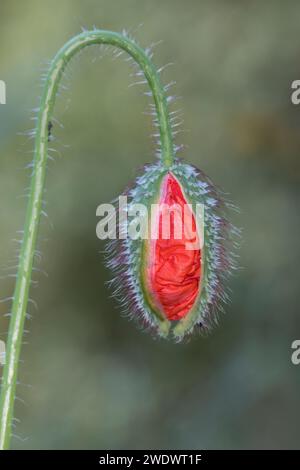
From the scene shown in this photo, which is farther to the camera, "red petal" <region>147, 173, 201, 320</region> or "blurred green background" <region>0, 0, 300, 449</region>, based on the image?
"blurred green background" <region>0, 0, 300, 449</region>

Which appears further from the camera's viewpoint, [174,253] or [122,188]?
[122,188]

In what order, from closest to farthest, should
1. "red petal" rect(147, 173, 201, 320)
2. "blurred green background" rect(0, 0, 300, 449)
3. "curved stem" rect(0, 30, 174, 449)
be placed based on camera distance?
"curved stem" rect(0, 30, 174, 449) → "red petal" rect(147, 173, 201, 320) → "blurred green background" rect(0, 0, 300, 449)

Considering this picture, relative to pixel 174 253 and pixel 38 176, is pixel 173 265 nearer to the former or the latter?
pixel 174 253

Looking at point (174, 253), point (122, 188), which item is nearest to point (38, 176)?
point (174, 253)

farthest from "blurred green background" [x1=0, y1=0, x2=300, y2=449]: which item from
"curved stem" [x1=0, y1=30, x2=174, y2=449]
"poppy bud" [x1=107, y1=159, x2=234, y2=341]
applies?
"curved stem" [x1=0, y1=30, x2=174, y2=449]

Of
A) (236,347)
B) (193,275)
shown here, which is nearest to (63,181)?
(236,347)

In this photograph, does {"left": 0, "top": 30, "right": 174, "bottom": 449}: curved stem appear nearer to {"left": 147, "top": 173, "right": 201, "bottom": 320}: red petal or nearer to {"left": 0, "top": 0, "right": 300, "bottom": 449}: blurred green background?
{"left": 147, "top": 173, "right": 201, "bottom": 320}: red petal

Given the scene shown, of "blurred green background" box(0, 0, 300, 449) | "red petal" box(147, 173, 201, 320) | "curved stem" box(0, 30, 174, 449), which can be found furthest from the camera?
"blurred green background" box(0, 0, 300, 449)
